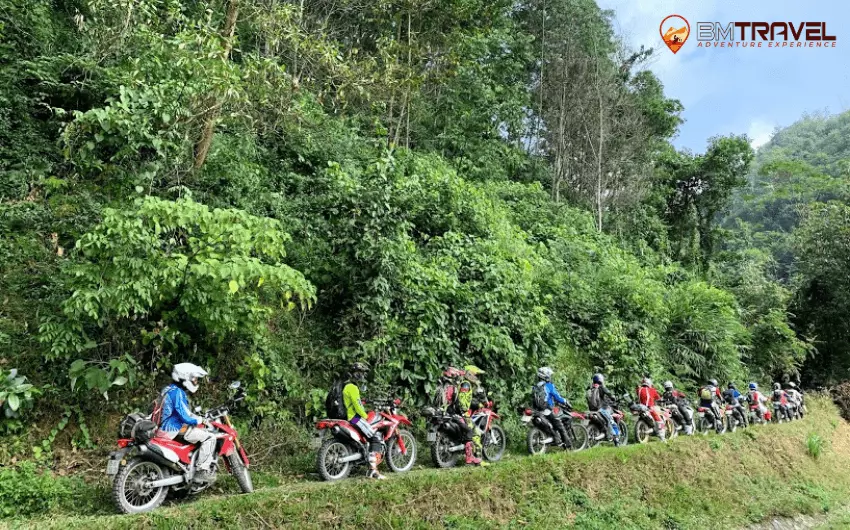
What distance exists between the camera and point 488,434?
8.37 metres

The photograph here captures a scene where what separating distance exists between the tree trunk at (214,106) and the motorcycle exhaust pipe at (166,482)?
480cm

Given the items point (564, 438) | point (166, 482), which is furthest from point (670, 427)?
point (166, 482)

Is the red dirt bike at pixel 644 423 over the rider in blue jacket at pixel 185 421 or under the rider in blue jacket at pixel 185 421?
under

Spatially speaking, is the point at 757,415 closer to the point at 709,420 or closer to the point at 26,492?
the point at 709,420

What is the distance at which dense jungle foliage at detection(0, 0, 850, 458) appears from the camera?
6387 mm

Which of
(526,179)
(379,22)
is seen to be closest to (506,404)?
(379,22)

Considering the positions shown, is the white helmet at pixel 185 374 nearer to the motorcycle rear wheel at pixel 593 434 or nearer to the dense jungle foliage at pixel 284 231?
the dense jungle foliage at pixel 284 231

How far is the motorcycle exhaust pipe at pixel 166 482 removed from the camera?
16.7 feet

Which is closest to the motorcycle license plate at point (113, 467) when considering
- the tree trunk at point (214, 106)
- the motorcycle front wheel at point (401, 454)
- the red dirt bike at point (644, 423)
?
the motorcycle front wheel at point (401, 454)

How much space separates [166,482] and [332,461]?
199 centimetres

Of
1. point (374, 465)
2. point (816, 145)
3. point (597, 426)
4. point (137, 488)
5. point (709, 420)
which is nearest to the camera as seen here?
point (137, 488)

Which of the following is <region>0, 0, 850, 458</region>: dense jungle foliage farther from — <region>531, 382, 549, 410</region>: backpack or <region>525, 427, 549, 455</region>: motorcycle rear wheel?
<region>525, 427, 549, 455</region>: motorcycle rear wheel

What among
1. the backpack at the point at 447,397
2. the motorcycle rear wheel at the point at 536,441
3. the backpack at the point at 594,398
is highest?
the backpack at the point at 447,397

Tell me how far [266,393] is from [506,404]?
14.9 ft
